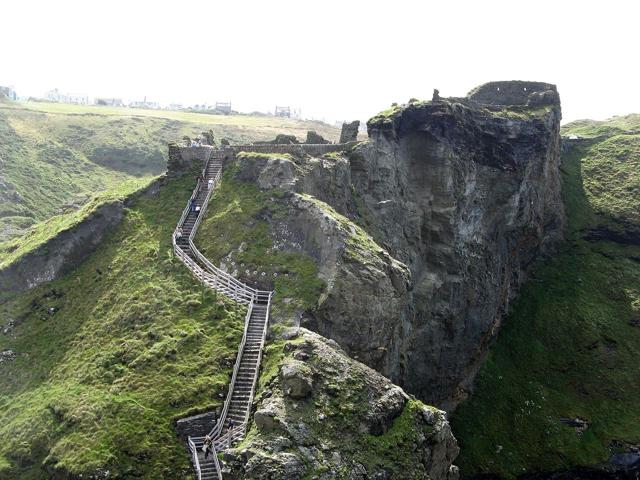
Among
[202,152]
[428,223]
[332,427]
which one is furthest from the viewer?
[428,223]

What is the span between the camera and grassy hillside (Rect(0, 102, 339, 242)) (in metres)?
92.9

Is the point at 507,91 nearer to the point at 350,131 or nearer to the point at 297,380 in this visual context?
the point at 350,131

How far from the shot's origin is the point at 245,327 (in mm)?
34219

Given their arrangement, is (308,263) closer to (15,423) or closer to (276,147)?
(276,147)

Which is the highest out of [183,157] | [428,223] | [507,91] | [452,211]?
[507,91]

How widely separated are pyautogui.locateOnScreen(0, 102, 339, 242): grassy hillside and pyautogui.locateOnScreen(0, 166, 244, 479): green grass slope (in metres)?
30.6

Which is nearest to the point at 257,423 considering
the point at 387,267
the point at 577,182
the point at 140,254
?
the point at 387,267

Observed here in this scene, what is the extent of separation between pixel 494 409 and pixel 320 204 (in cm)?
3458

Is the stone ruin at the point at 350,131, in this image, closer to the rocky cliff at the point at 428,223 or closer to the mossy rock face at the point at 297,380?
the rocky cliff at the point at 428,223

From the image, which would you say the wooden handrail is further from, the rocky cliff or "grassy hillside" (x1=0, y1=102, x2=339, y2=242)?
"grassy hillside" (x1=0, y1=102, x2=339, y2=242)

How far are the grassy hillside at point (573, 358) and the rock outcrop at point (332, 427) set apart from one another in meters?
29.6

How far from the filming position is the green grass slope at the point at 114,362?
2809 centimetres

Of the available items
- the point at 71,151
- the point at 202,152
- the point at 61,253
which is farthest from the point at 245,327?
the point at 71,151

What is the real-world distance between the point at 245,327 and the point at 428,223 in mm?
30755
